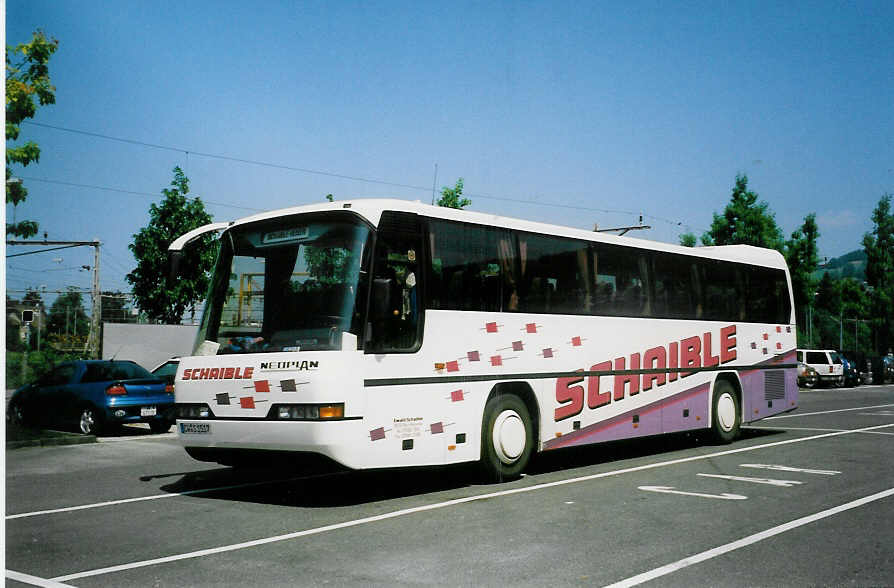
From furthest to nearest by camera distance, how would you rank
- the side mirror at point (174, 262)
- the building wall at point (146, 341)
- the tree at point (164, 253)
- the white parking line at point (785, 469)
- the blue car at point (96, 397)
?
the building wall at point (146, 341) < the tree at point (164, 253) < the blue car at point (96, 397) < the white parking line at point (785, 469) < the side mirror at point (174, 262)

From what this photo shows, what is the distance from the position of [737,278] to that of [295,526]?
436 inches

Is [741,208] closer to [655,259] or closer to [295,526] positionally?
[655,259]

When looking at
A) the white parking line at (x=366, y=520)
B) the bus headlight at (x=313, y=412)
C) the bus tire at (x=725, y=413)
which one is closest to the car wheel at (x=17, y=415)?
the bus headlight at (x=313, y=412)

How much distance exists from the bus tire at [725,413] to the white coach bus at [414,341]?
7.09 ft

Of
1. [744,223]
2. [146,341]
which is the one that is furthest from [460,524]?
[744,223]

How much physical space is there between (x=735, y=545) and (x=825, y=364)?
46.9 metres

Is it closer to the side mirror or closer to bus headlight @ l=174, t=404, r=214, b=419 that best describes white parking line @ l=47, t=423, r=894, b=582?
bus headlight @ l=174, t=404, r=214, b=419

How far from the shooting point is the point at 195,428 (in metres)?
9.81

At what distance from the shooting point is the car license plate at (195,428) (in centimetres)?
967

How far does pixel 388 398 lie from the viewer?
30.7 feet

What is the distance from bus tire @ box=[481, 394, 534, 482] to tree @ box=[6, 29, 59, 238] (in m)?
10.5

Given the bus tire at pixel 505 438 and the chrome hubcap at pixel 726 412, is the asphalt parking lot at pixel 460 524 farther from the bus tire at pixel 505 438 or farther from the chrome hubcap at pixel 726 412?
the chrome hubcap at pixel 726 412

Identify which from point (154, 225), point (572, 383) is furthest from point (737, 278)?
point (154, 225)

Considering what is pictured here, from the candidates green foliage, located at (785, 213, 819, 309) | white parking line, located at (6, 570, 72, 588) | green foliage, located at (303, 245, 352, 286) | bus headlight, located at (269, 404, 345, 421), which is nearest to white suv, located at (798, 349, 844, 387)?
green foliage, located at (785, 213, 819, 309)
